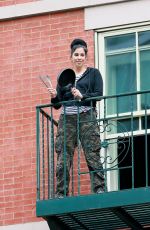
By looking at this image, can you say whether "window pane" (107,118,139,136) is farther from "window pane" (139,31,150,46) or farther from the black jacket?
"window pane" (139,31,150,46)

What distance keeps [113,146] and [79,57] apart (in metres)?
1.35

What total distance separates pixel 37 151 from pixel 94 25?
7.02 ft

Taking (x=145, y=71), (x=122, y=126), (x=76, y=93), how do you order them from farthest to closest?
(x=145, y=71), (x=122, y=126), (x=76, y=93)

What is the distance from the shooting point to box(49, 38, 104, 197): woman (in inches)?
664

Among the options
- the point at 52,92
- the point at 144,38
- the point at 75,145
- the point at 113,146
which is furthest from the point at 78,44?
the point at 113,146

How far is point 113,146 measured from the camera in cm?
1783

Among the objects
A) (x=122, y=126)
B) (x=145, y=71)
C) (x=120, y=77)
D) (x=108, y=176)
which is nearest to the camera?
(x=108, y=176)

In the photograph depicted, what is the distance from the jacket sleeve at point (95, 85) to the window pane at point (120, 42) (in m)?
1.19

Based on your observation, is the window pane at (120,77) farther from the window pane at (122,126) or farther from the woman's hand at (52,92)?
the woman's hand at (52,92)

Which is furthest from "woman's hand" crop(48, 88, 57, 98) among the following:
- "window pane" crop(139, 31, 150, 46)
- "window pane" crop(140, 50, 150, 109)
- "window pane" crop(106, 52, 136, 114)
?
"window pane" crop(139, 31, 150, 46)

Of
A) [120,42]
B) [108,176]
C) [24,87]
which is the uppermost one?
[120,42]

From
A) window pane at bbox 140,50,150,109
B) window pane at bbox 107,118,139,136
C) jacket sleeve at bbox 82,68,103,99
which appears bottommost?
window pane at bbox 107,118,139,136

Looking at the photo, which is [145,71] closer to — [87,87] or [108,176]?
[87,87]

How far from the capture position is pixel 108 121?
17688mm
